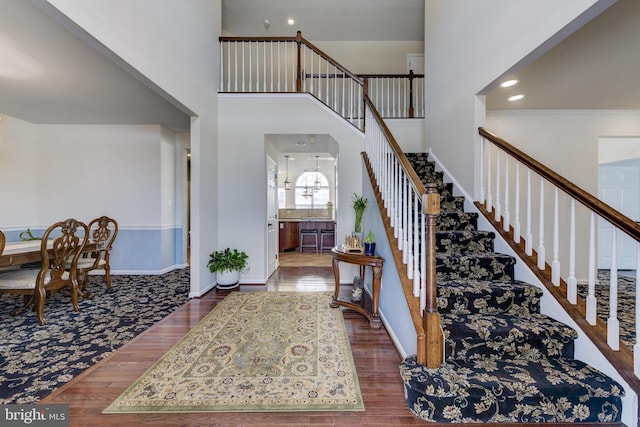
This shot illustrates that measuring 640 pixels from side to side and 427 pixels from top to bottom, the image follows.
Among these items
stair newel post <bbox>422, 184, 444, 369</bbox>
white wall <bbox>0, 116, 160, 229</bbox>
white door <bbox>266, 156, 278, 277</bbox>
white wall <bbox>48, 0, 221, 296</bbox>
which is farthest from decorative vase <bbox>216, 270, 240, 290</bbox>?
stair newel post <bbox>422, 184, 444, 369</bbox>

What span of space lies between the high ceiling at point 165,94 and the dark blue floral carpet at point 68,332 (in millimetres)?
2436

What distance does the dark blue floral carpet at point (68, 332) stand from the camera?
183 cm

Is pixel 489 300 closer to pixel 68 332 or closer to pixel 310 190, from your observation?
pixel 68 332

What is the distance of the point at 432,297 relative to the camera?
1.67m

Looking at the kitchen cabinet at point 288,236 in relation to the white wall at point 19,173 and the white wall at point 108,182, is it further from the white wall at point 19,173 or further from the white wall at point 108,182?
the white wall at point 19,173

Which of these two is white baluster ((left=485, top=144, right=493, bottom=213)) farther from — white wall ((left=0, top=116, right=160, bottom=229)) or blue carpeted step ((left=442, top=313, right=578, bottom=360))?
white wall ((left=0, top=116, right=160, bottom=229))

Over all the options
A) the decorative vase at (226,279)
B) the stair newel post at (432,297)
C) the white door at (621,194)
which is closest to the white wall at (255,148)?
the decorative vase at (226,279)

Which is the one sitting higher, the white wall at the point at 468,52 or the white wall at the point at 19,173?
the white wall at the point at 468,52

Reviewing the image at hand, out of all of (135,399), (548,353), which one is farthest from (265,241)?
(548,353)

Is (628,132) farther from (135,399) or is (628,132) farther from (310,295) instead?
(135,399)

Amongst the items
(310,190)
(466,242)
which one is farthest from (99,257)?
(310,190)

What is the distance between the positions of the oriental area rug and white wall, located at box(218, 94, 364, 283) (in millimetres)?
1641

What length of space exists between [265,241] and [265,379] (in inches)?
102

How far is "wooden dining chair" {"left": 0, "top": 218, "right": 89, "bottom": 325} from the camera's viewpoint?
2719mm
